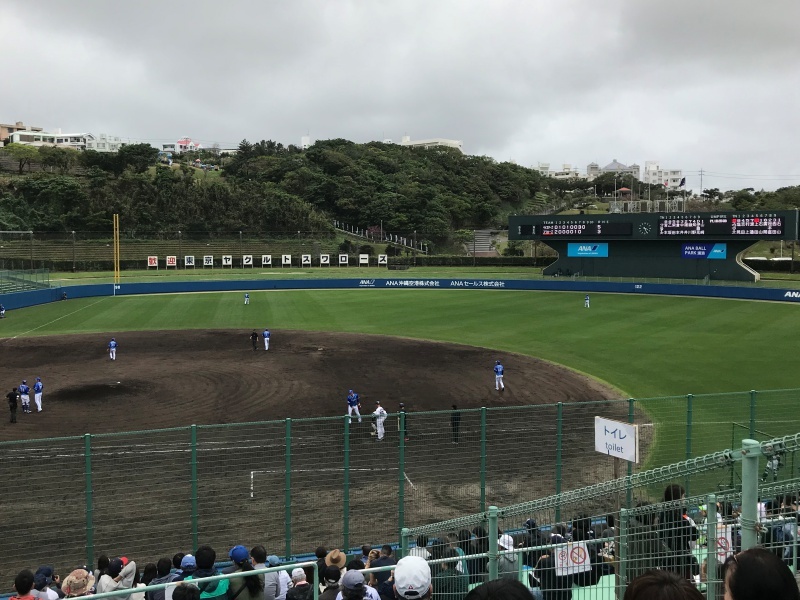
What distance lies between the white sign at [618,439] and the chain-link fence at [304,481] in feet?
3.31

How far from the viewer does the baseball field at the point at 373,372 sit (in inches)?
701

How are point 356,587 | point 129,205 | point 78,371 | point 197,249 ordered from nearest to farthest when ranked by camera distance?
point 356,587 < point 78,371 < point 197,249 < point 129,205

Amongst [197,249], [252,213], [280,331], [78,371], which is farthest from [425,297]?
[252,213]

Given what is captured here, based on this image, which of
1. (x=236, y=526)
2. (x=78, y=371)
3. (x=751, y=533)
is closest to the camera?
(x=751, y=533)

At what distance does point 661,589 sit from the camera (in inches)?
123

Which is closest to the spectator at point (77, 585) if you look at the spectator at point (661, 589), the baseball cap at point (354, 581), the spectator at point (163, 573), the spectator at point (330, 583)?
the spectator at point (163, 573)

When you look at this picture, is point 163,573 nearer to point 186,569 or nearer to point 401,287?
point 186,569

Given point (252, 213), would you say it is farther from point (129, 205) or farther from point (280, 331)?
point (280, 331)

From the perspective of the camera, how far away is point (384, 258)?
103 metres

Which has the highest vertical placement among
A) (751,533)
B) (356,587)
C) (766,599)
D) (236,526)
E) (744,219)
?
(744,219)

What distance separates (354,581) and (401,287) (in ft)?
234

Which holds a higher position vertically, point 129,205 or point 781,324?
point 129,205

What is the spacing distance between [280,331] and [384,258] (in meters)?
58.1

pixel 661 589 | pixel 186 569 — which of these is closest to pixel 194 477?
pixel 186 569
